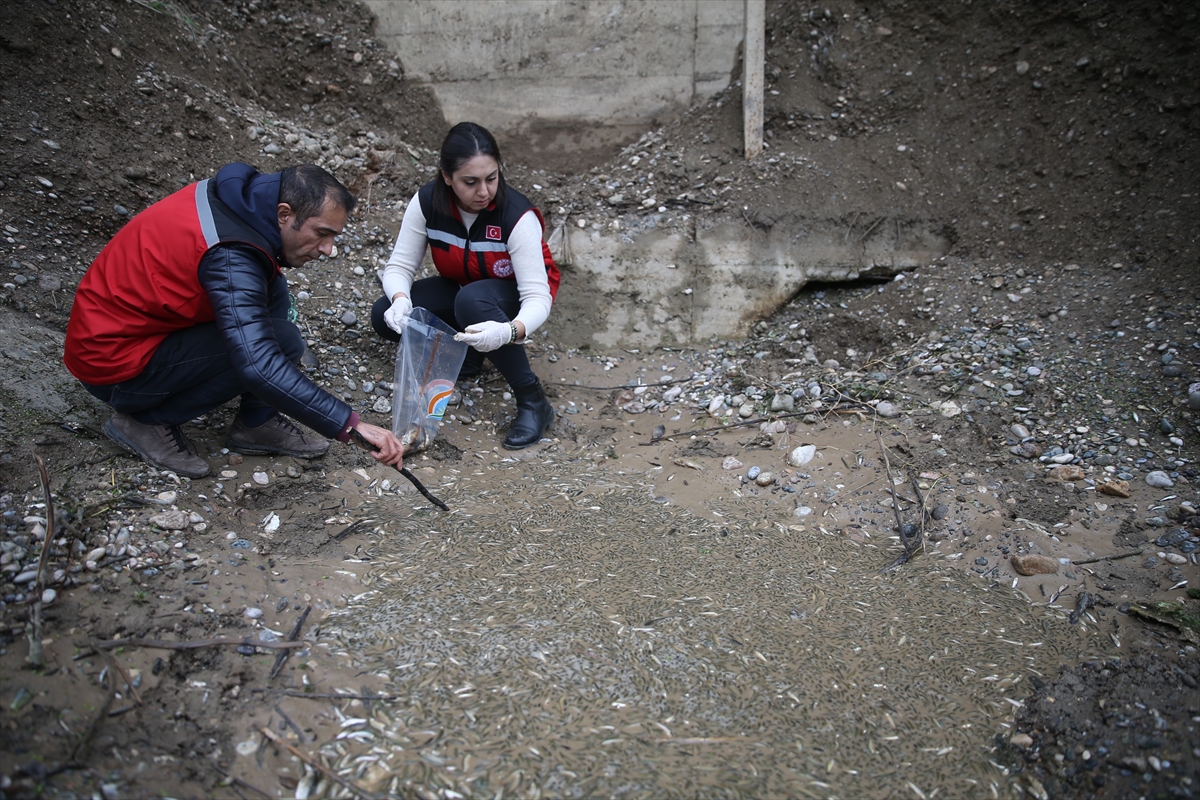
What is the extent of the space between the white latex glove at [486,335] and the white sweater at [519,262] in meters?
0.10

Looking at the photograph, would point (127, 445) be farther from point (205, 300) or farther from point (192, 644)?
point (192, 644)

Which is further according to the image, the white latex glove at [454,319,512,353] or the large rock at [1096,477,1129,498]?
the white latex glove at [454,319,512,353]

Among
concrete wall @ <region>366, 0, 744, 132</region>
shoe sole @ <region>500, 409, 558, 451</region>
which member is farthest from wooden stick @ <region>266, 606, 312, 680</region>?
concrete wall @ <region>366, 0, 744, 132</region>

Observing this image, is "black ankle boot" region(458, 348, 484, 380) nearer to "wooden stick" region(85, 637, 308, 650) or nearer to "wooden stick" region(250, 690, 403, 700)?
"wooden stick" region(85, 637, 308, 650)

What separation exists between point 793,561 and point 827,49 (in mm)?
3752

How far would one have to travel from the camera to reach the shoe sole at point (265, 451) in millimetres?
2938

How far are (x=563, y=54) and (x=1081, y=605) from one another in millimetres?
4467

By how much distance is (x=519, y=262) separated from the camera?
124 inches

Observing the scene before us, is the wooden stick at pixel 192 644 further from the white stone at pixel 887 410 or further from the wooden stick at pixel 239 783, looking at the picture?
the white stone at pixel 887 410

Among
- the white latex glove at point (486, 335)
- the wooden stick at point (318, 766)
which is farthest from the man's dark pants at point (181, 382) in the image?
the wooden stick at point (318, 766)

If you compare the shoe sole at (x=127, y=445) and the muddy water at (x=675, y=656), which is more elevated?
the shoe sole at (x=127, y=445)

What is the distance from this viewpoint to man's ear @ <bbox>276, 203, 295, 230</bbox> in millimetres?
2320

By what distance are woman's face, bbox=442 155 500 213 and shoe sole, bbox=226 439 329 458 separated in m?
1.25

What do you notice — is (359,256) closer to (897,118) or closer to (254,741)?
(254,741)
